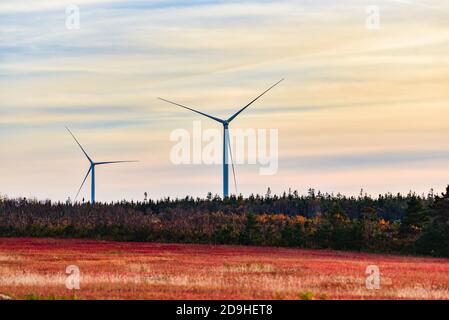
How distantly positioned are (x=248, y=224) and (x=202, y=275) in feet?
134

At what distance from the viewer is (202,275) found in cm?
4241

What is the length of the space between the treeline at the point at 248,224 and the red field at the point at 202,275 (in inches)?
381

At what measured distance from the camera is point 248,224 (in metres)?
83.0

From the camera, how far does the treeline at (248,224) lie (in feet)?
250

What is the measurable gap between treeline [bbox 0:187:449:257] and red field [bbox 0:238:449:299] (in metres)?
9.67

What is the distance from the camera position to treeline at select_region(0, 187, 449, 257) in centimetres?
7606

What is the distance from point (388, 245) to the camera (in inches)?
2970

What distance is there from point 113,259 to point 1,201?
67.4 meters

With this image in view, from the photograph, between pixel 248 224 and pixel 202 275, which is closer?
pixel 202 275

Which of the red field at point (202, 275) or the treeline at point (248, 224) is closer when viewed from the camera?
the red field at point (202, 275)

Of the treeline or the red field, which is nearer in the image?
the red field
